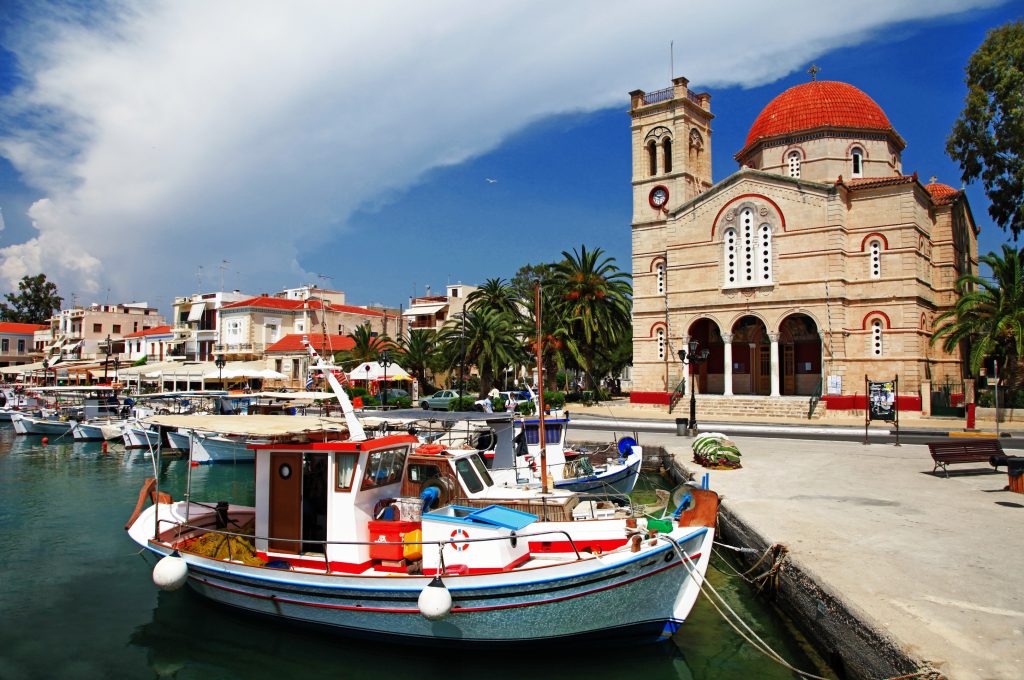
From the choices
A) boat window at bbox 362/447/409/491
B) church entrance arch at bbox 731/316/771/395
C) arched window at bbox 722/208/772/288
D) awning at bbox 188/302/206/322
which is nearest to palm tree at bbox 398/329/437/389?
church entrance arch at bbox 731/316/771/395

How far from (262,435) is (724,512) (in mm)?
8807

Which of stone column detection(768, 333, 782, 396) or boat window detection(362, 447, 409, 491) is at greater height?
stone column detection(768, 333, 782, 396)

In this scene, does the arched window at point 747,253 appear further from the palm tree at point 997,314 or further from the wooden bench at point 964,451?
the wooden bench at point 964,451

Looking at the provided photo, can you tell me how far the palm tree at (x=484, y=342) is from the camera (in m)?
42.4

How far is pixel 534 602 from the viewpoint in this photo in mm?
8758

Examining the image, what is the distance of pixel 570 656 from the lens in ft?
30.4

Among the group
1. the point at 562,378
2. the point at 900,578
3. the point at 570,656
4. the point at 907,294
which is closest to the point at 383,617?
the point at 570,656

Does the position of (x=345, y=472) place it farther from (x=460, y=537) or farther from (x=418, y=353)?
(x=418, y=353)

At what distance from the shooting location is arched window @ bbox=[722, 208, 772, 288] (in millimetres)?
36625

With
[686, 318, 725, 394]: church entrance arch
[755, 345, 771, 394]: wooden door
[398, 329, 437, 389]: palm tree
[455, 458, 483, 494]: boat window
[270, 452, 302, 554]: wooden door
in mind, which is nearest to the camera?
[270, 452, 302, 554]: wooden door

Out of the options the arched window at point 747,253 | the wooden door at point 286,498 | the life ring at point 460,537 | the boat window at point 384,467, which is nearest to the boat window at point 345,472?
the boat window at point 384,467

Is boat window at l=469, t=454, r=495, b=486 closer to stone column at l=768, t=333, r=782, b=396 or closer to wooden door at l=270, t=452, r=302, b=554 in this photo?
wooden door at l=270, t=452, r=302, b=554

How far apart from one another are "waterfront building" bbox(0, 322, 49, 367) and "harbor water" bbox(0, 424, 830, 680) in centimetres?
7826

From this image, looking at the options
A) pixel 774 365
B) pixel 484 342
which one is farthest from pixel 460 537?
pixel 484 342
